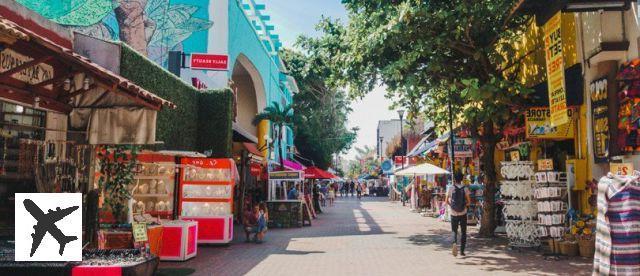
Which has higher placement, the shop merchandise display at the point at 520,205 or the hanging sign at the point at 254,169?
the hanging sign at the point at 254,169

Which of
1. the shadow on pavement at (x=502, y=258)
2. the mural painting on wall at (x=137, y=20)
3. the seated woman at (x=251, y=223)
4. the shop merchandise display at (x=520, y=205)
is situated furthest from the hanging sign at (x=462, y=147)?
the mural painting on wall at (x=137, y=20)

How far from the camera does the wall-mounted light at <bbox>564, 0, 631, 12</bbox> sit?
7.62 meters

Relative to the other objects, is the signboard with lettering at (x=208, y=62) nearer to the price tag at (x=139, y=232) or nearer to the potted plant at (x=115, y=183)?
the potted plant at (x=115, y=183)

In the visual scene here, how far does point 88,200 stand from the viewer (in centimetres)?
744

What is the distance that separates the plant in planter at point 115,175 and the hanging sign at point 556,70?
24.5 ft

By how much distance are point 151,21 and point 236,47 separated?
408cm

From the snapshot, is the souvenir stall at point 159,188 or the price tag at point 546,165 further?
the price tag at point 546,165

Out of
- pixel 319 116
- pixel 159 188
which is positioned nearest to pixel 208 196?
pixel 159 188

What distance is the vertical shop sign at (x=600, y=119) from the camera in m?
10.1

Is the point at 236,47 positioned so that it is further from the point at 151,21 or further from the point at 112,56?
the point at 112,56

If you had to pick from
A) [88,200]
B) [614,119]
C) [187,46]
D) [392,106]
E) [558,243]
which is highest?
[187,46]

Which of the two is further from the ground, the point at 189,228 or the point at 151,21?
the point at 151,21

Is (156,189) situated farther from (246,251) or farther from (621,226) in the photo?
(621,226)

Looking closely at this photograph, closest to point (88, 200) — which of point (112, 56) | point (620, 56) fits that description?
point (112, 56)
